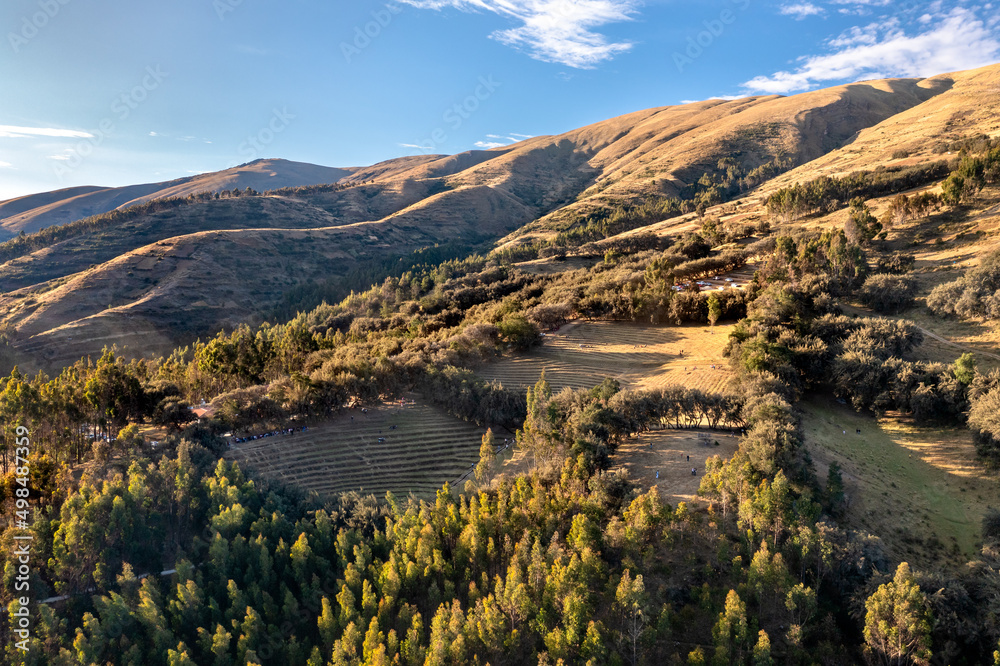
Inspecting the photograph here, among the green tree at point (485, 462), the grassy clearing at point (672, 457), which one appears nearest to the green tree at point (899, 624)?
the grassy clearing at point (672, 457)

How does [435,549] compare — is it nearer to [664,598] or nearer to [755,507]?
[664,598]

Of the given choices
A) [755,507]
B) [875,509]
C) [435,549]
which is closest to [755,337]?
[875,509]

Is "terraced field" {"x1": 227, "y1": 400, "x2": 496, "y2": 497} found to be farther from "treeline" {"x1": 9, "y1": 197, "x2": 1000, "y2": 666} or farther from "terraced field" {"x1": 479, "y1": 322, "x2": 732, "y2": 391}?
"terraced field" {"x1": 479, "y1": 322, "x2": 732, "y2": 391}

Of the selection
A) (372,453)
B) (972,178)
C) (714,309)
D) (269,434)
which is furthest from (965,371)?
(972,178)

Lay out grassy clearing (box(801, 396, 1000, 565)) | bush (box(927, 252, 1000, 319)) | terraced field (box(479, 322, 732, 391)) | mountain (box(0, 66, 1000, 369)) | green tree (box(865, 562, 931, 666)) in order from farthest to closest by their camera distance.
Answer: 1. mountain (box(0, 66, 1000, 369))
2. terraced field (box(479, 322, 732, 391))
3. bush (box(927, 252, 1000, 319))
4. grassy clearing (box(801, 396, 1000, 565))
5. green tree (box(865, 562, 931, 666))

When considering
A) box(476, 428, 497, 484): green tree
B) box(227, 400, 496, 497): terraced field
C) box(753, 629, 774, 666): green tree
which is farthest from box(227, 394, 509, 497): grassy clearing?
box(753, 629, 774, 666): green tree

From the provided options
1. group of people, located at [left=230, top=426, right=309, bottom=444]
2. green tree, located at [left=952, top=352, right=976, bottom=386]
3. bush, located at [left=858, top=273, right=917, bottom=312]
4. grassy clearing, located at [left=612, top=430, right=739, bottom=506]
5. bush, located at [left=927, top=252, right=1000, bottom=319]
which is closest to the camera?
grassy clearing, located at [left=612, top=430, right=739, bottom=506]

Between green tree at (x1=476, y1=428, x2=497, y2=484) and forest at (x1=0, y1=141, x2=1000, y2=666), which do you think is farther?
green tree at (x1=476, y1=428, x2=497, y2=484)
